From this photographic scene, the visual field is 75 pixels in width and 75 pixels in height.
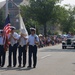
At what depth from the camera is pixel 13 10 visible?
113688 millimetres

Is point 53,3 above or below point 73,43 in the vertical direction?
above

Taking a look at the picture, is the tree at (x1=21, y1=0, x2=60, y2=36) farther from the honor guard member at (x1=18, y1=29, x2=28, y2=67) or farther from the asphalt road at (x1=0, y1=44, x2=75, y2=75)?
the honor guard member at (x1=18, y1=29, x2=28, y2=67)

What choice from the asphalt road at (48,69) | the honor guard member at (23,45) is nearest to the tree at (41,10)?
the asphalt road at (48,69)

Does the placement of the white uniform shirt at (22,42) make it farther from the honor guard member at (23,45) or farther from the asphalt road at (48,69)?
the asphalt road at (48,69)

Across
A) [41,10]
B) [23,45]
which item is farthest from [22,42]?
[41,10]

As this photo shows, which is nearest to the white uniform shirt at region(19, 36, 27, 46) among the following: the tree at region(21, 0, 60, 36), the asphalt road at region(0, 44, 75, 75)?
the asphalt road at region(0, 44, 75, 75)

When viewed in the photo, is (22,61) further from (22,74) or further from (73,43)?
(73,43)

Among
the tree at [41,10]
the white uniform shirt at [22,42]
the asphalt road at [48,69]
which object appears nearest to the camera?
the asphalt road at [48,69]

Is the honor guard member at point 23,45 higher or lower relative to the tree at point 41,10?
lower

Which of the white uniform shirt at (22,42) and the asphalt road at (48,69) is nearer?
the asphalt road at (48,69)

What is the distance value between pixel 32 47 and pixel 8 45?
1126 mm

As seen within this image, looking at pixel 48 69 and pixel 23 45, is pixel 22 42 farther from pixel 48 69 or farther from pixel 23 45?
pixel 48 69

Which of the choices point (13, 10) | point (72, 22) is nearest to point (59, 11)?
point (72, 22)

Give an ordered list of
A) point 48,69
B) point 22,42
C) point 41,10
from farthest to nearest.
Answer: point 41,10
point 22,42
point 48,69
